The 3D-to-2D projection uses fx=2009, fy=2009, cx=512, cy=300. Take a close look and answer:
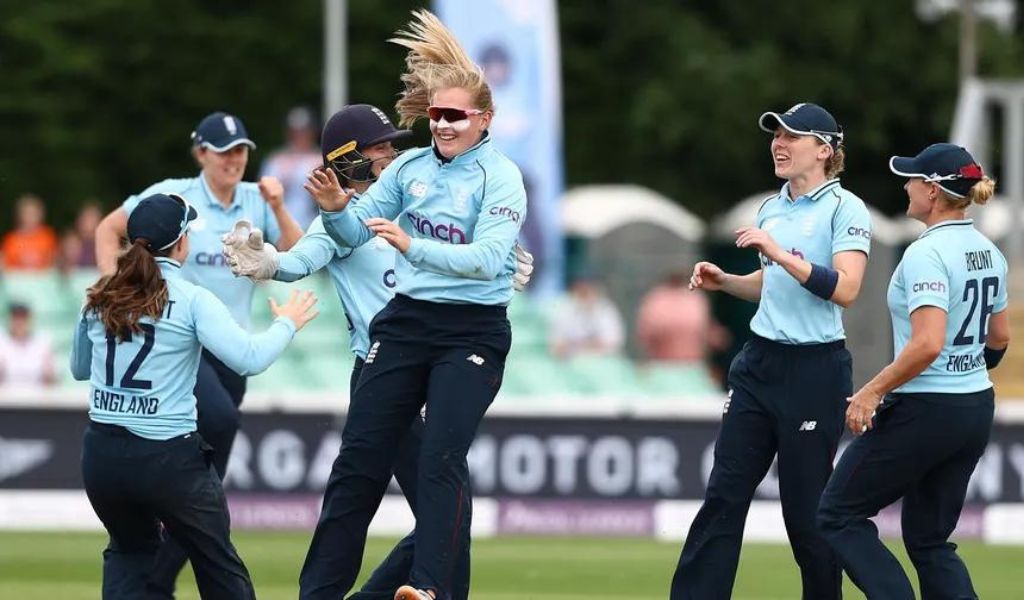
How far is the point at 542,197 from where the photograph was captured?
18453 millimetres

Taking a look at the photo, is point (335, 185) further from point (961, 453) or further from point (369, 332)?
point (961, 453)

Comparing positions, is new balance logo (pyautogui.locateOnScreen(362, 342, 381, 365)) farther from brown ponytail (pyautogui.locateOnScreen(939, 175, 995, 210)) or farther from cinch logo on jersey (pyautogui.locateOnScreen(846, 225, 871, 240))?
brown ponytail (pyautogui.locateOnScreen(939, 175, 995, 210))

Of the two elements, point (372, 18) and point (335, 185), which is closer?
point (335, 185)

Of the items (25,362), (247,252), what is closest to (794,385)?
(247,252)

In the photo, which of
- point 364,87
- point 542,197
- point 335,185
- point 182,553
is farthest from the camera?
point 364,87

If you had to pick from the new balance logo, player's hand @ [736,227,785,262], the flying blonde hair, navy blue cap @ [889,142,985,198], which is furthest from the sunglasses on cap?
the new balance logo

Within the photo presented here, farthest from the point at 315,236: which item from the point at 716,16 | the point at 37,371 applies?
the point at 716,16

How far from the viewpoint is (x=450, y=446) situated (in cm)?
757

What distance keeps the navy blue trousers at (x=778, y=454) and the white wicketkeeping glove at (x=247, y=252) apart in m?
1.97

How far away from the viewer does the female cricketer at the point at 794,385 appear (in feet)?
26.1

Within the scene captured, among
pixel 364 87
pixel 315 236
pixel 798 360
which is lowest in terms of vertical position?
pixel 798 360

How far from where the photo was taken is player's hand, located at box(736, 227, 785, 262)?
759 cm

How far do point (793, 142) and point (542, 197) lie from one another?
10399 millimetres

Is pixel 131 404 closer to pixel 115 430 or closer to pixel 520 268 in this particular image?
pixel 115 430
